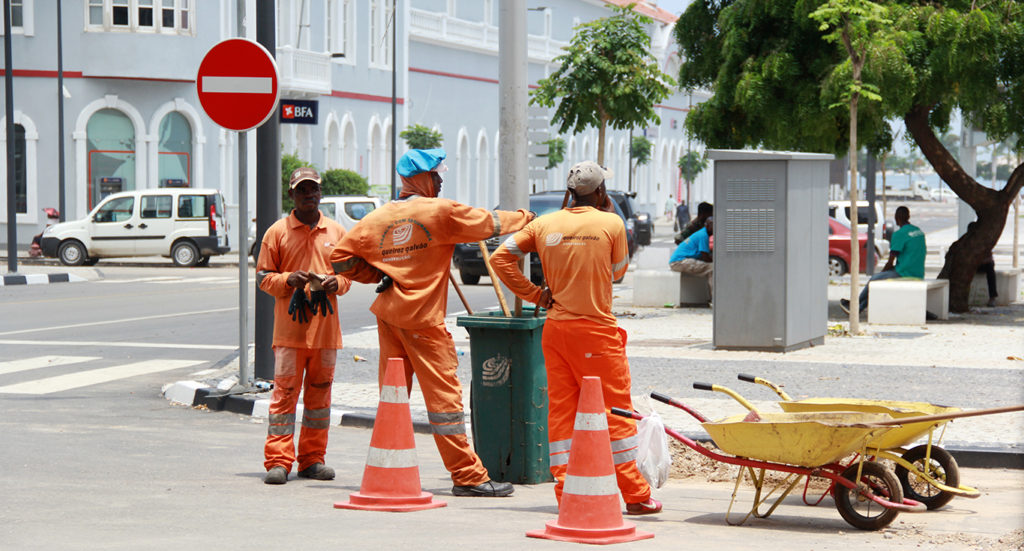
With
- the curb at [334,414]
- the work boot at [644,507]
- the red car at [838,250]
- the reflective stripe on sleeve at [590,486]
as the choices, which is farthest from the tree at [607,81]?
the reflective stripe on sleeve at [590,486]

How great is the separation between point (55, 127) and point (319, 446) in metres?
35.1

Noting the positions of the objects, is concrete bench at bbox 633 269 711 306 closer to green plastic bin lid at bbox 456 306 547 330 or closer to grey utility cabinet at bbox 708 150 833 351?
grey utility cabinet at bbox 708 150 833 351

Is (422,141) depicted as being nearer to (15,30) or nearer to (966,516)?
(15,30)

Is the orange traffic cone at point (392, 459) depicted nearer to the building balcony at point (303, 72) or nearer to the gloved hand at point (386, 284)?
the gloved hand at point (386, 284)

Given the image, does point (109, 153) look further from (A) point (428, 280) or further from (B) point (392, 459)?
(B) point (392, 459)

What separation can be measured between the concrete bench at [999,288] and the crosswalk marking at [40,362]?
43.3 feet

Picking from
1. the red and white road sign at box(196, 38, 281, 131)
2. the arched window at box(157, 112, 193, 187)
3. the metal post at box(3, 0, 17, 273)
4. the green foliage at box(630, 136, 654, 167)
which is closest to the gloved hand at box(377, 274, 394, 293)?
the red and white road sign at box(196, 38, 281, 131)

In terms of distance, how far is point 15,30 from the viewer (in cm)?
4091

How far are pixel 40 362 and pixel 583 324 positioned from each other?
8543mm

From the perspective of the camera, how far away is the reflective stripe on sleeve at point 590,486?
652 centimetres

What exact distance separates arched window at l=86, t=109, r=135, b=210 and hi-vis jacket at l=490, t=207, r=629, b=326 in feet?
118

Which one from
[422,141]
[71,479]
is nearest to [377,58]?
[422,141]

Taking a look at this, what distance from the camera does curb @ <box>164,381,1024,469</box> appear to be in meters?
9.02

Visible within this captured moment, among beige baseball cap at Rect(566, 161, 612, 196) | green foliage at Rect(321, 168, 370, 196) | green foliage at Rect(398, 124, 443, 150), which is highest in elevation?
green foliage at Rect(398, 124, 443, 150)
